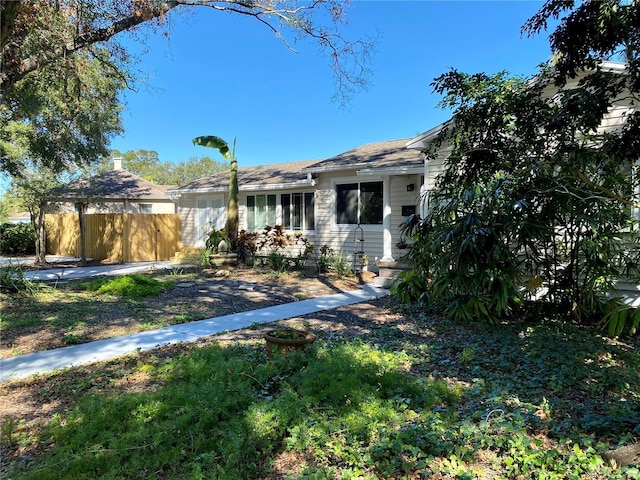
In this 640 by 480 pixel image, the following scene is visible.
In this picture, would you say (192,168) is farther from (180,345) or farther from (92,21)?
(180,345)

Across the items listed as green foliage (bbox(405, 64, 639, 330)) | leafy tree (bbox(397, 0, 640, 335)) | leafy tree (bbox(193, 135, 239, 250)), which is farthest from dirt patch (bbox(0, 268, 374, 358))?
green foliage (bbox(405, 64, 639, 330))

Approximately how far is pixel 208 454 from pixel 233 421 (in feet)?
1.18

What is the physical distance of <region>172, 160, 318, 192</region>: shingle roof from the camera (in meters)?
15.8

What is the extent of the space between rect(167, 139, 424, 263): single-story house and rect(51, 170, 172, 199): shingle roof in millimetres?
3814

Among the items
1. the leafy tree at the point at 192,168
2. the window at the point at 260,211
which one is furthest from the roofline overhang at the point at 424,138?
the leafy tree at the point at 192,168

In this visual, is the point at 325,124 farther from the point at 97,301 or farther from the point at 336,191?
the point at 97,301

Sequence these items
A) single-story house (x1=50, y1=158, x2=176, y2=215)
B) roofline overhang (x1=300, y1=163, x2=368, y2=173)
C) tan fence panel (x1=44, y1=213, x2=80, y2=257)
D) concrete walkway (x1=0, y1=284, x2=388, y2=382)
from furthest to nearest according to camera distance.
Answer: tan fence panel (x1=44, y1=213, x2=80, y2=257)
single-story house (x1=50, y1=158, x2=176, y2=215)
roofline overhang (x1=300, y1=163, x2=368, y2=173)
concrete walkway (x1=0, y1=284, x2=388, y2=382)

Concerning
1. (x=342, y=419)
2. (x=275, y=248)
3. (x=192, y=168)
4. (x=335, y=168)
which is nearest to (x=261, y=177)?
(x=275, y=248)

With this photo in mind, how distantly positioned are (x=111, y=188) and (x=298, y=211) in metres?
10.7

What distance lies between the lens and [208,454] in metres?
2.86

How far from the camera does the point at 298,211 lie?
1539 centimetres

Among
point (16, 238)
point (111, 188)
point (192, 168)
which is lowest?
point (16, 238)

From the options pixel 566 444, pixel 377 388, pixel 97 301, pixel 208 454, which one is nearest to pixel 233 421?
pixel 208 454

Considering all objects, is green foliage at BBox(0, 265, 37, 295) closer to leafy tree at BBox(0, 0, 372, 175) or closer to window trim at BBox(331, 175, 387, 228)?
leafy tree at BBox(0, 0, 372, 175)
